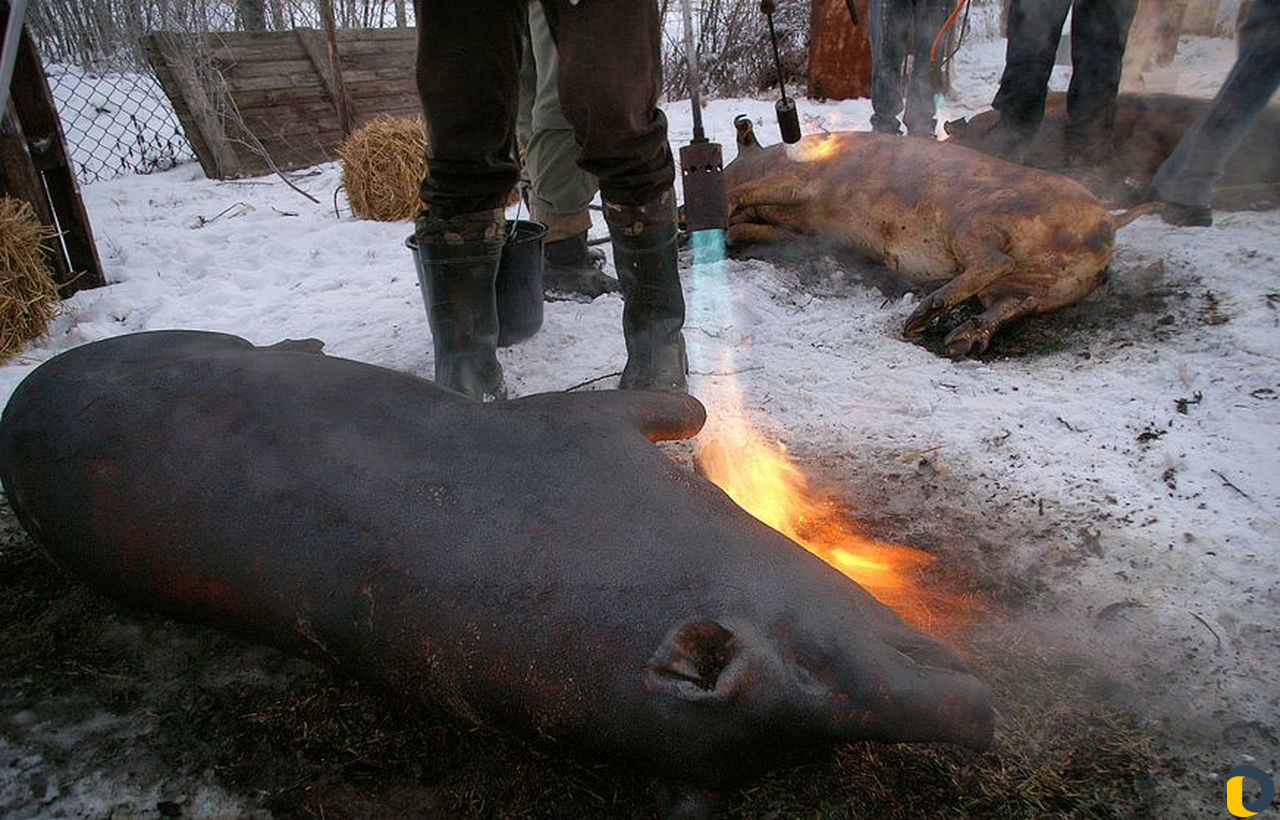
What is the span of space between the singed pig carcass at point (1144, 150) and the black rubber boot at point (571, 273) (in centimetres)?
292

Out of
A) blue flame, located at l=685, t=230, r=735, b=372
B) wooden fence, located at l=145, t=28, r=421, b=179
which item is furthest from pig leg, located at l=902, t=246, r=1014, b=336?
wooden fence, located at l=145, t=28, r=421, b=179

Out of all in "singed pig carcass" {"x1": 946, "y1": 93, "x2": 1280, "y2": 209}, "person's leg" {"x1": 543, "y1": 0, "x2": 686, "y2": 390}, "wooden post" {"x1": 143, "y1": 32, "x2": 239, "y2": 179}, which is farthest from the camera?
"wooden post" {"x1": 143, "y1": 32, "x2": 239, "y2": 179}

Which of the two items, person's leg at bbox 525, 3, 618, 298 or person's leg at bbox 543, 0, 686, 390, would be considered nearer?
person's leg at bbox 543, 0, 686, 390

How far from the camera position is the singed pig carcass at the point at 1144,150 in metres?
4.41

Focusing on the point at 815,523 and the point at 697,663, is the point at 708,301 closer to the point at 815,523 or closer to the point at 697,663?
the point at 815,523

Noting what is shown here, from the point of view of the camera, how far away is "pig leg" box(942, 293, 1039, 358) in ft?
10.8

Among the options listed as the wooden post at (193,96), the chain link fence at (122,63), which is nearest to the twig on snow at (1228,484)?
the wooden post at (193,96)

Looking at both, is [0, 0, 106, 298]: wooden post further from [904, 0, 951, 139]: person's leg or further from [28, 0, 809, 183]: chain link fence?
[904, 0, 951, 139]: person's leg

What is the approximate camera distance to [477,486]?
61.7 inches

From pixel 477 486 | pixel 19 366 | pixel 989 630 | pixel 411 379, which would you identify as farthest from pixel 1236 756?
pixel 19 366

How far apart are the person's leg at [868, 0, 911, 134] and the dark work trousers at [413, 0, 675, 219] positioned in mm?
4075

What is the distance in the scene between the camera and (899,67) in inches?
243

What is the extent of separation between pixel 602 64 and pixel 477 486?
1478 millimetres

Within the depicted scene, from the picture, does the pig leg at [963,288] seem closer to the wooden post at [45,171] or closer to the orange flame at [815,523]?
the orange flame at [815,523]
